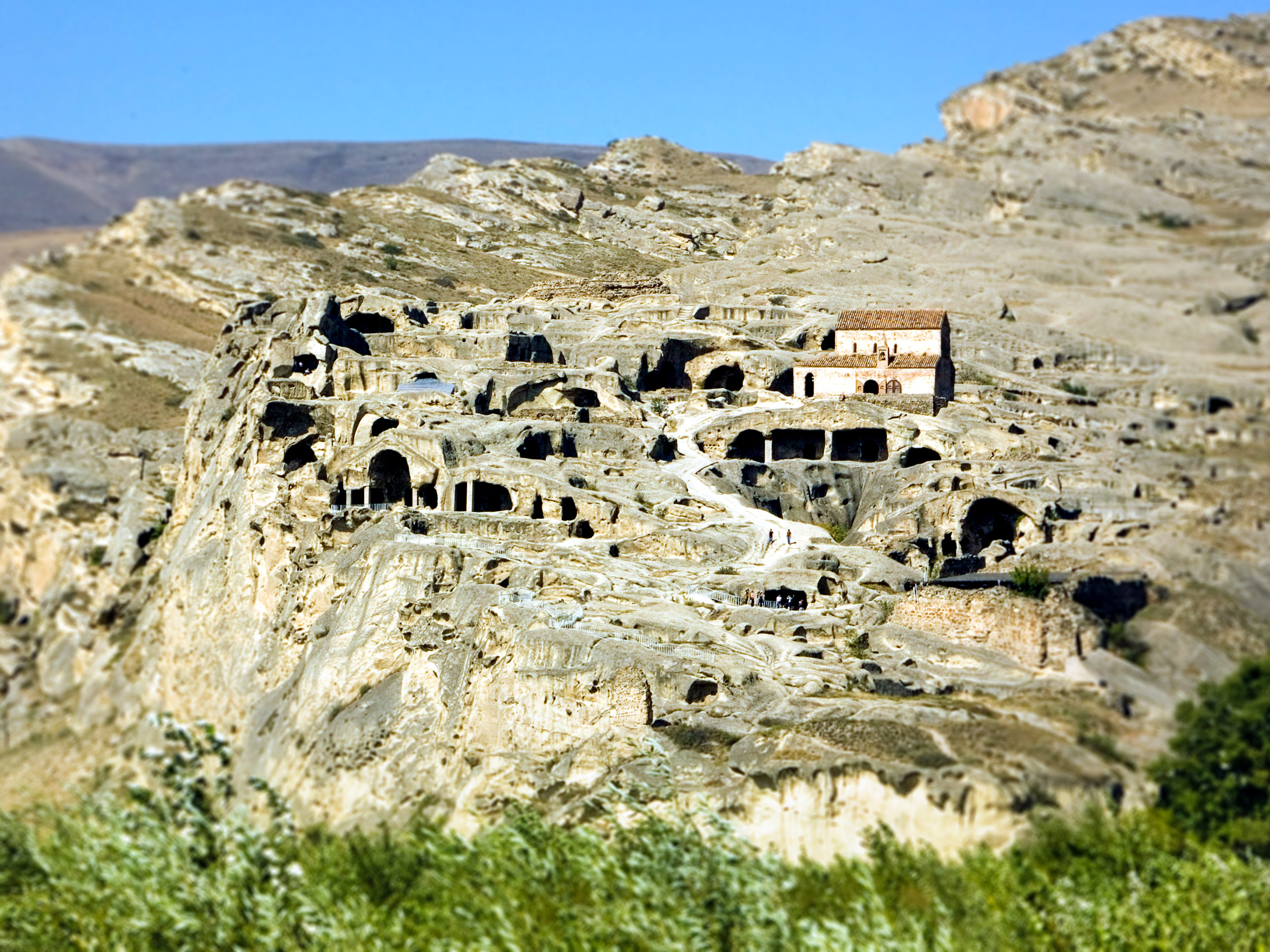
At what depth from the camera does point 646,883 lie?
27.8 m

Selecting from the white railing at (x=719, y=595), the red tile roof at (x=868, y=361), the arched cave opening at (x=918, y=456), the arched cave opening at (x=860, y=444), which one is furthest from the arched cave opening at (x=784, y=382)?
the white railing at (x=719, y=595)

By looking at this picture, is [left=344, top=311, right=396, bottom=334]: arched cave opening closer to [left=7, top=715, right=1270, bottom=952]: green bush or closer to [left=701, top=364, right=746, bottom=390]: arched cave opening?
[left=701, top=364, right=746, bottom=390]: arched cave opening

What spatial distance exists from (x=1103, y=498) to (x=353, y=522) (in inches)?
931

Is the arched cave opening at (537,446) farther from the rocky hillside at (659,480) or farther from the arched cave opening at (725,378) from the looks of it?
the arched cave opening at (725,378)

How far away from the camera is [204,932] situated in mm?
27750

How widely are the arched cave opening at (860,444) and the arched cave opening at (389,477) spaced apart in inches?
555

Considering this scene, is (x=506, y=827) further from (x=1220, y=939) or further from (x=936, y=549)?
(x=936, y=549)

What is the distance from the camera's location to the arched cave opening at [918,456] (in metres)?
56.5

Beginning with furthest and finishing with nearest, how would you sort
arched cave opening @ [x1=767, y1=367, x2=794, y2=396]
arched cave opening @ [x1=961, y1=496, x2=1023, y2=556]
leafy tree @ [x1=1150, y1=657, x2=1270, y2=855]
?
arched cave opening @ [x1=767, y1=367, x2=794, y2=396]
arched cave opening @ [x1=961, y1=496, x2=1023, y2=556]
leafy tree @ [x1=1150, y1=657, x2=1270, y2=855]

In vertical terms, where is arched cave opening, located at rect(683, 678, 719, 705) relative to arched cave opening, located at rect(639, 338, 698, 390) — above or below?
below

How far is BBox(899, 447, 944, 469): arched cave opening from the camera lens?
56.5 metres

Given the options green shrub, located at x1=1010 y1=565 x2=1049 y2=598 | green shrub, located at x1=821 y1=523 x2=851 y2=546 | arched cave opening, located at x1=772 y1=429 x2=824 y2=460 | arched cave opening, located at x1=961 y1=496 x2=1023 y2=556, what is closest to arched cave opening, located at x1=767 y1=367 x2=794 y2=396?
arched cave opening, located at x1=772 y1=429 x2=824 y2=460

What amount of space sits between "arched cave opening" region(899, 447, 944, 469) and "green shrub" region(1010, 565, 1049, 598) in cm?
1536

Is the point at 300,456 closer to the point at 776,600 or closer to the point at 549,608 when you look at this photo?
the point at 549,608
